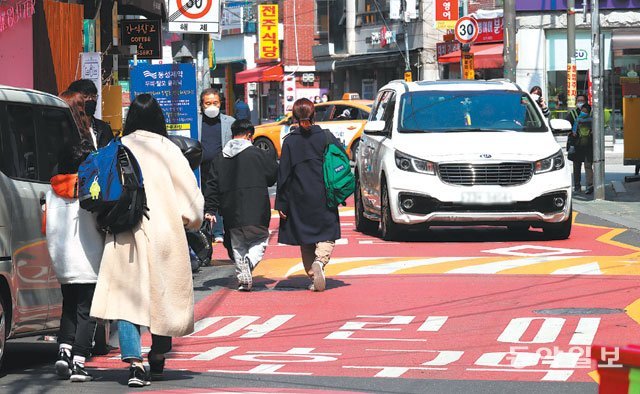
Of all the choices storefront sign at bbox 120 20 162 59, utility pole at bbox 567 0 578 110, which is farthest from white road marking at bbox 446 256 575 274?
utility pole at bbox 567 0 578 110

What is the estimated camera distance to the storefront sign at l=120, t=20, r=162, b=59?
24.8 meters

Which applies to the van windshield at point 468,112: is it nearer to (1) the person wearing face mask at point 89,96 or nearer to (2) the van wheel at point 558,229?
(2) the van wheel at point 558,229

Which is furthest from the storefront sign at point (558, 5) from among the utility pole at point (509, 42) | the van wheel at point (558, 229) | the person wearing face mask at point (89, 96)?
the person wearing face mask at point (89, 96)

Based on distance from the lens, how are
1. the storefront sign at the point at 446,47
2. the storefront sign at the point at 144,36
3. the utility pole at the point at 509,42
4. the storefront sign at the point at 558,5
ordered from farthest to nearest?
1. the storefront sign at the point at 446,47
2. the storefront sign at the point at 558,5
3. the utility pole at the point at 509,42
4. the storefront sign at the point at 144,36

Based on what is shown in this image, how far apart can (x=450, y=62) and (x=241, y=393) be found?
44901mm

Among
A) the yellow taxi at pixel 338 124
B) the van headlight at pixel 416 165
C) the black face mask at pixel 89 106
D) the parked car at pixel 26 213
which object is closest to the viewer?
the parked car at pixel 26 213

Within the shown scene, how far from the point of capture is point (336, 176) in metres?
13.3

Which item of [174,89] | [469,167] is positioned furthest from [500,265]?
[174,89]

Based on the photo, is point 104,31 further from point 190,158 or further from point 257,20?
point 257,20

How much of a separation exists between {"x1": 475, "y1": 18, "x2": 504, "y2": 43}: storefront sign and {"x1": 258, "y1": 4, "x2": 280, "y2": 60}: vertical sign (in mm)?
19404

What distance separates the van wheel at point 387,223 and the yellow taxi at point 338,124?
628 inches

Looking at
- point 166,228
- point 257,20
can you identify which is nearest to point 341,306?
point 166,228

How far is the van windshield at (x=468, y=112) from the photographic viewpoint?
59.3 ft

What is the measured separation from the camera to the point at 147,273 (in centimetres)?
807
